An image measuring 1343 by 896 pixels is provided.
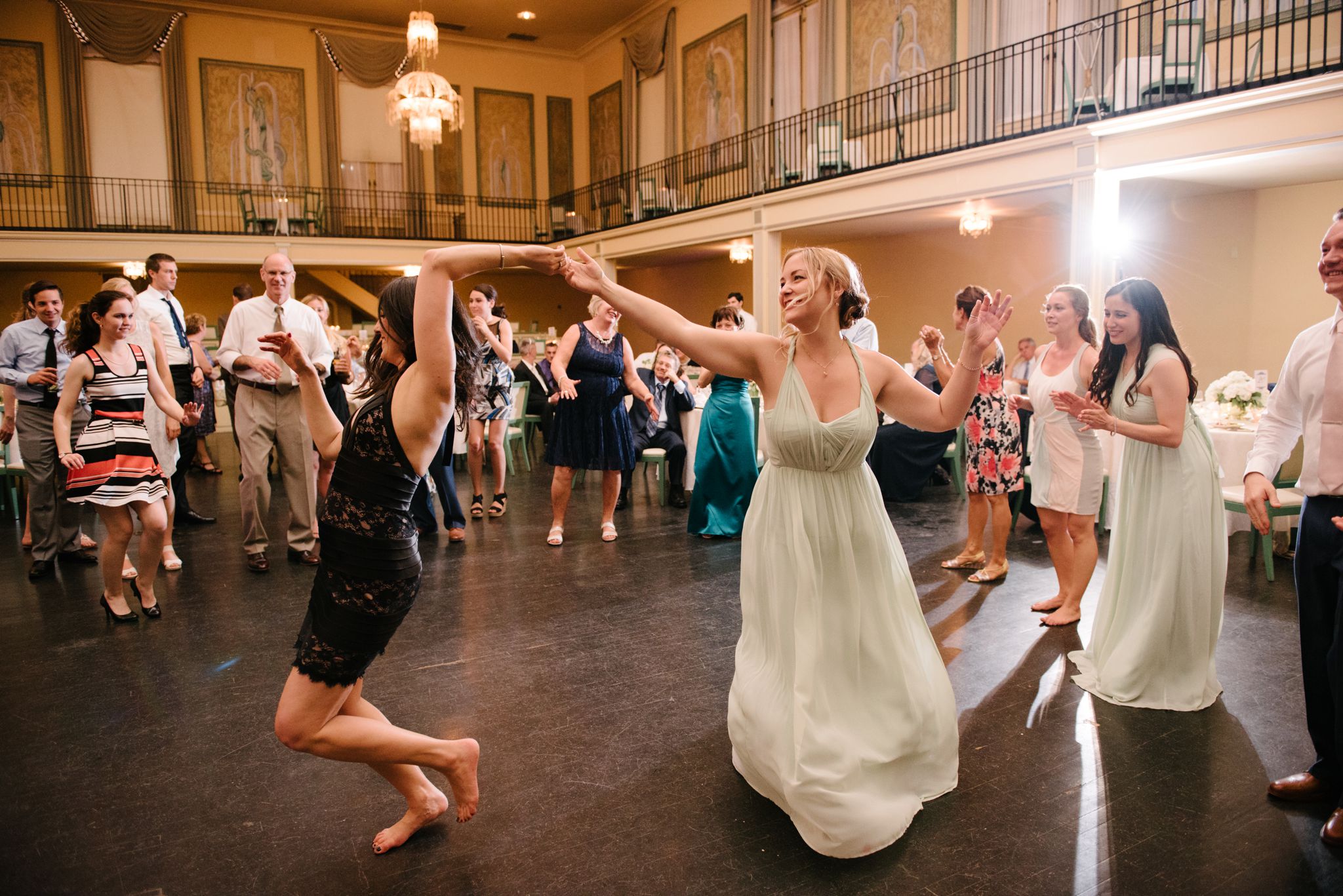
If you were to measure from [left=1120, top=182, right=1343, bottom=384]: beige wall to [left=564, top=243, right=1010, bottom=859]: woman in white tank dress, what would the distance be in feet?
24.7

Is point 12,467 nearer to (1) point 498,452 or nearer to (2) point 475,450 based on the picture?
(2) point 475,450

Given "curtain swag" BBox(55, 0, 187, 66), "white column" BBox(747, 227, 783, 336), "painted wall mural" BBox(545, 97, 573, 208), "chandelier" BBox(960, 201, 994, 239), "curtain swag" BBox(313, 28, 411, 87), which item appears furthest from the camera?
"painted wall mural" BBox(545, 97, 573, 208)

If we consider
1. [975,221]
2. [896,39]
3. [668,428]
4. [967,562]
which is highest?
[896,39]

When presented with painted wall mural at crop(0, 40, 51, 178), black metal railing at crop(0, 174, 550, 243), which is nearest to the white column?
black metal railing at crop(0, 174, 550, 243)

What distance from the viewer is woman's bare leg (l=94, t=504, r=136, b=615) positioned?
11.5 feet

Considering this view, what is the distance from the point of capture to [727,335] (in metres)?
2.23

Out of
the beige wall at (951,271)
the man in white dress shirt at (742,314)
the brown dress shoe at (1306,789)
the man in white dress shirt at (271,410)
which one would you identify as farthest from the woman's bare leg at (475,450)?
the beige wall at (951,271)

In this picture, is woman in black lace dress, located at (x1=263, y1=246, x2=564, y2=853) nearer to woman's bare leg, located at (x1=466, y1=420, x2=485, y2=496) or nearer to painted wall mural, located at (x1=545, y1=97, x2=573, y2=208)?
woman's bare leg, located at (x1=466, y1=420, x2=485, y2=496)

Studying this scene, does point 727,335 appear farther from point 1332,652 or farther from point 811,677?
point 1332,652

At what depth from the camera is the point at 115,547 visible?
3.57 meters

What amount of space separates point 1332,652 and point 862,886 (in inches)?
49.0

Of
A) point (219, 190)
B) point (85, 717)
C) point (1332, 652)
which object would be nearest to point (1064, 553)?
point (1332, 652)

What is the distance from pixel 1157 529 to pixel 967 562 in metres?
1.69

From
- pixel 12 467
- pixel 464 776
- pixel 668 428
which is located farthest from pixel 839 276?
pixel 12 467
